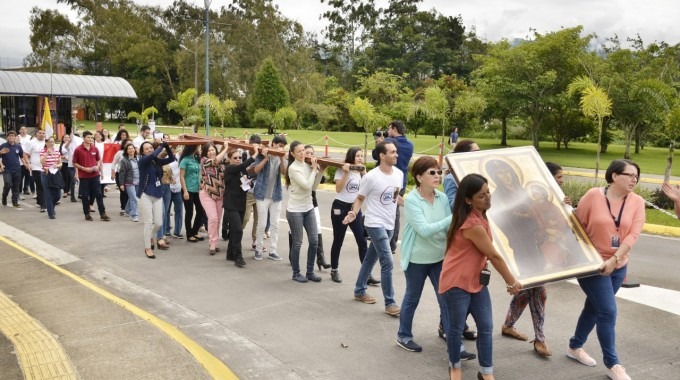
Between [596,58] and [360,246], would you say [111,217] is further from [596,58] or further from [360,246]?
[596,58]

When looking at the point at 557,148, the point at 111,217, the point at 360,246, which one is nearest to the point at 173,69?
the point at 557,148

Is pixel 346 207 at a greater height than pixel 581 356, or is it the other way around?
pixel 346 207

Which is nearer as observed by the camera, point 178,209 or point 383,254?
point 383,254

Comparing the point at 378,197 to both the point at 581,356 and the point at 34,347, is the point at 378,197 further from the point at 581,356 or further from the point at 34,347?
the point at 34,347

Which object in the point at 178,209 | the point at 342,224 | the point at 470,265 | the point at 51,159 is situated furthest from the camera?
the point at 51,159

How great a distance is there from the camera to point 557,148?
37.4m

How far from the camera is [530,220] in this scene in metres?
5.27

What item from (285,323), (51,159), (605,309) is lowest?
A: (285,323)

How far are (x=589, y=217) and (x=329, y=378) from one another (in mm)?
2569

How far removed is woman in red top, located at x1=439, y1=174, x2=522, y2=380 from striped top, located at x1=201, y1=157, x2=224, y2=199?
552cm

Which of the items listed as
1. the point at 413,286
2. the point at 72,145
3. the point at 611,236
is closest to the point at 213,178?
the point at 413,286

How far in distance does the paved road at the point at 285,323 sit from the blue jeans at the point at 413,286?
0.20 m

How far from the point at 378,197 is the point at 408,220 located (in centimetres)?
122

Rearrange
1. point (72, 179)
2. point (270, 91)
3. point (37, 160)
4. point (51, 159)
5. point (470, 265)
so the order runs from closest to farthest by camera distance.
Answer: point (470, 265)
point (51, 159)
point (37, 160)
point (72, 179)
point (270, 91)
